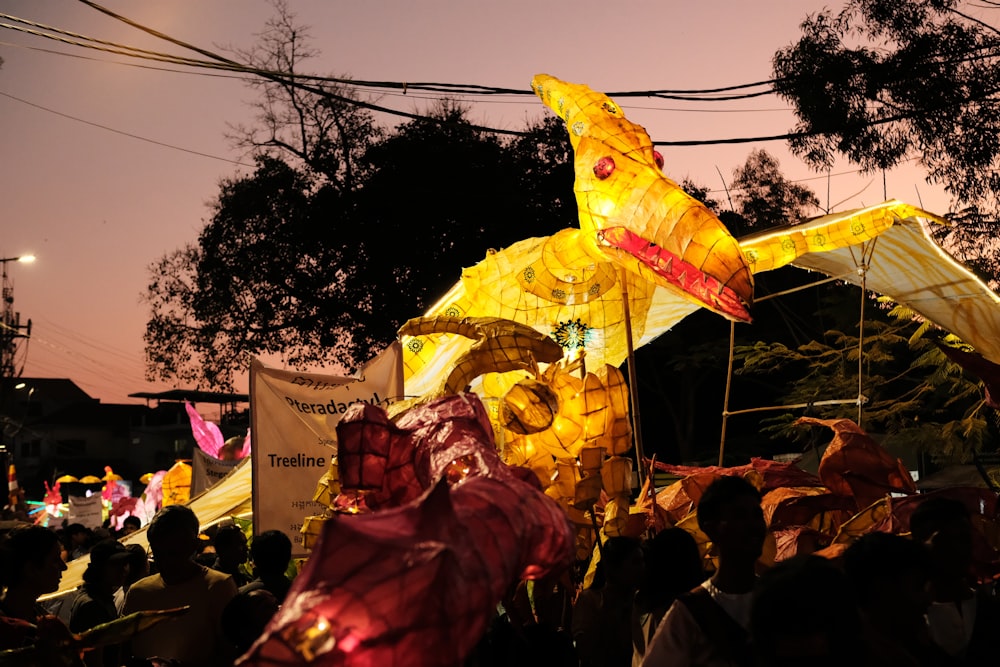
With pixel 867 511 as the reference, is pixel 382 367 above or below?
above

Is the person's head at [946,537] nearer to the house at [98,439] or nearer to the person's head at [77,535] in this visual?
the person's head at [77,535]

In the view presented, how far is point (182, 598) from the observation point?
4.05 metres

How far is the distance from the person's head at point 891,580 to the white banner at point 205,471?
1094cm

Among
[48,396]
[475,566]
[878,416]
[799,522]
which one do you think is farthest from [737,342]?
[48,396]

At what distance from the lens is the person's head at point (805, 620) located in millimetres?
2193

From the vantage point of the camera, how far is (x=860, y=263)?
8.80 m

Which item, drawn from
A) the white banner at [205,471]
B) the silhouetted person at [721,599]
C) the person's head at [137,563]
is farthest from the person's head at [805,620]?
the white banner at [205,471]

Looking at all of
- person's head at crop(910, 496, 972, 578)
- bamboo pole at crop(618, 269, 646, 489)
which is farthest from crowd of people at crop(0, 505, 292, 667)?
bamboo pole at crop(618, 269, 646, 489)

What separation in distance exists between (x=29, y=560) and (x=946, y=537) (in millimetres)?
3288

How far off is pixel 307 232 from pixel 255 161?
6.75 feet

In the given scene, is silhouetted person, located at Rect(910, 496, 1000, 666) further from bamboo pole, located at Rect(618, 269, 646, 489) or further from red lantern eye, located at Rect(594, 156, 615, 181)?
red lantern eye, located at Rect(594, 156, 615, 181)

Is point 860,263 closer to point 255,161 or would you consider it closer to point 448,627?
point 448,627

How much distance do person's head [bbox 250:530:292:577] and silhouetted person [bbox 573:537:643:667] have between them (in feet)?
4.56

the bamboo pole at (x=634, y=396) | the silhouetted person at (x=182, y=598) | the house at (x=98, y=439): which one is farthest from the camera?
the house at (x=98, y=439)
